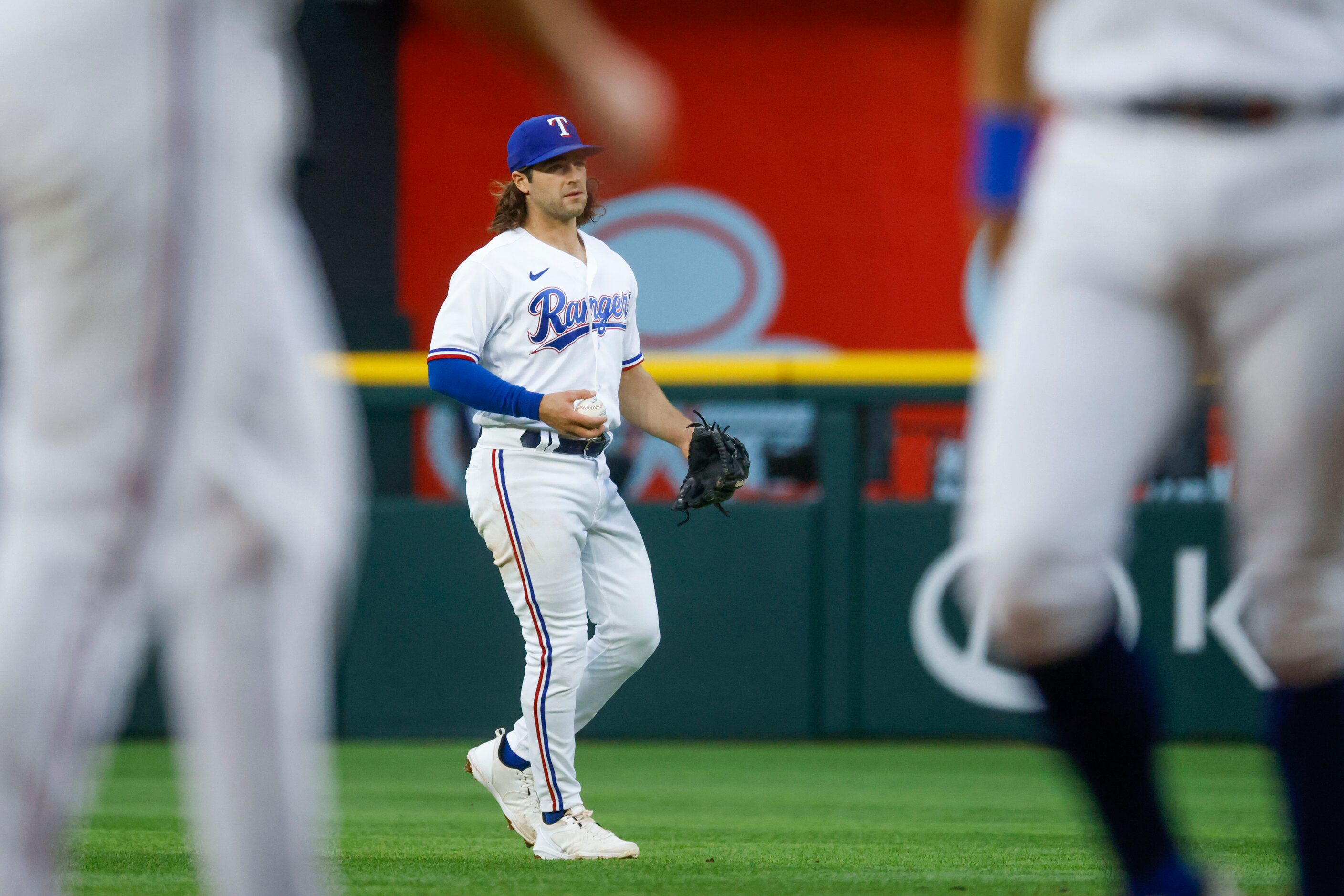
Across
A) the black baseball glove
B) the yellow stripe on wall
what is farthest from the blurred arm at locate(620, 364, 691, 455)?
the yellow stripe on wall

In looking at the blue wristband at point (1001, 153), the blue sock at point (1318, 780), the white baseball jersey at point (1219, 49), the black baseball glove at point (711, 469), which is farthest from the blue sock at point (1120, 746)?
the black baseball glove at point (711, 469)

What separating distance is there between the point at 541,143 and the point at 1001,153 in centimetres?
281

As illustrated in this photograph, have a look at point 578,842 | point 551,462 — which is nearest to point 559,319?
point 551,462

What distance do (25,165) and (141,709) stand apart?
6542 mm

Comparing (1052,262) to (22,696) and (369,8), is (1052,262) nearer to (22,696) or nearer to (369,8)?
(22,696)

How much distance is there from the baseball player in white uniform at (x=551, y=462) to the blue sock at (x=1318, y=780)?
237cm

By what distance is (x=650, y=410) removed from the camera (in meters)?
5.22

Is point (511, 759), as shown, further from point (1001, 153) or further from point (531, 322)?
point (1001, 153)

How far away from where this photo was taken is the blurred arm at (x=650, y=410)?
16.9 feet

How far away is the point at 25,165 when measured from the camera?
62.7 inches

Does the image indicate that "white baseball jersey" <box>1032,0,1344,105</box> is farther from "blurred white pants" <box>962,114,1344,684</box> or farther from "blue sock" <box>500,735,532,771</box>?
"blue sock" <box>500,735,532,771</box>

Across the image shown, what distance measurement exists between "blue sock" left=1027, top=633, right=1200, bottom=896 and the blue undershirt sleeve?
2476 millimetres

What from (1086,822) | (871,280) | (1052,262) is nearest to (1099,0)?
(1052,262)

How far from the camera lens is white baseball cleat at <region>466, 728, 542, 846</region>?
15.4ft
